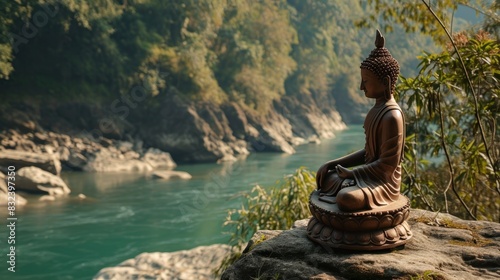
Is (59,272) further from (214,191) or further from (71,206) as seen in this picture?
(214,191)

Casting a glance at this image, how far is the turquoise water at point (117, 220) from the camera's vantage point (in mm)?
9883

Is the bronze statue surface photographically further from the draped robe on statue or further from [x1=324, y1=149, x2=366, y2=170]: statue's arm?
[x1=324, y1=149, x2=366, y2=170]: statue's arm

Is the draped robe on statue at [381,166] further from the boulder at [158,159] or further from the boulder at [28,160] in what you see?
the boulder at [158,159]

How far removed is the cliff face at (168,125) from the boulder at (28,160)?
3192 millimetres

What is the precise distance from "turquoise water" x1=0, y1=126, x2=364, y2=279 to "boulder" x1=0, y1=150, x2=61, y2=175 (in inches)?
34.8

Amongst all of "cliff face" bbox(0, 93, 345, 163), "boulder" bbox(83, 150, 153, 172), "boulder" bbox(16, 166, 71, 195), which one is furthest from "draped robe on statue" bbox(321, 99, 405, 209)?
"cliff face" bbox(0, 93, 345, 163)

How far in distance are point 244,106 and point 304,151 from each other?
419 centimetres

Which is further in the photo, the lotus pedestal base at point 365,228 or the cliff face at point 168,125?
the cliff face at point 168,125

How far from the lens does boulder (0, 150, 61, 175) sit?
1552 cm

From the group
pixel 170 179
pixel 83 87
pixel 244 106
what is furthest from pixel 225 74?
pixel 170 179

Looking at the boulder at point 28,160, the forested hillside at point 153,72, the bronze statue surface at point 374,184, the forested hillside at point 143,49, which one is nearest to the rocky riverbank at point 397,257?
the bronze statue surface at point 374,184

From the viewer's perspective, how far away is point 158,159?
20.6 metres

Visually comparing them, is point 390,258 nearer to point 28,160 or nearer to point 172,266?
point 172,266

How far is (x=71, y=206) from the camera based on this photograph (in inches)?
536
